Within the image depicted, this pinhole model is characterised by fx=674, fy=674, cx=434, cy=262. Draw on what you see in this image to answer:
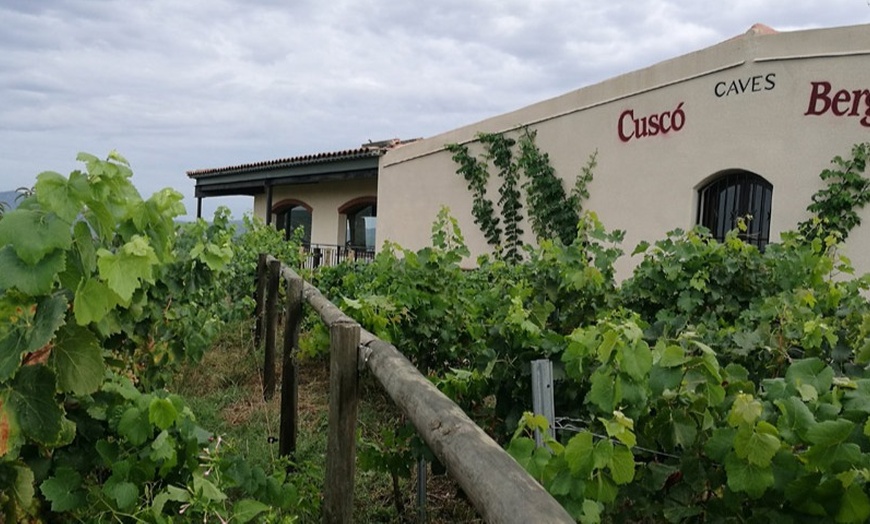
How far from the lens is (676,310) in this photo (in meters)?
3.53

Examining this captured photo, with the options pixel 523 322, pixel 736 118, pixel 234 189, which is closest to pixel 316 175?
pixel 234 189

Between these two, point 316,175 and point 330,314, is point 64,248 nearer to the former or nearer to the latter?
point 330,314

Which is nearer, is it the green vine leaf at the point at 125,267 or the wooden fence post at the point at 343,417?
the green vine leaf at the point at 125,267

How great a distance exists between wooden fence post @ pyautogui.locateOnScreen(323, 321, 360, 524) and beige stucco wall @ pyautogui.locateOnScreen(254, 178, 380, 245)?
1325 centimetres

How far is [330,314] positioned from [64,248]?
1.52 meters

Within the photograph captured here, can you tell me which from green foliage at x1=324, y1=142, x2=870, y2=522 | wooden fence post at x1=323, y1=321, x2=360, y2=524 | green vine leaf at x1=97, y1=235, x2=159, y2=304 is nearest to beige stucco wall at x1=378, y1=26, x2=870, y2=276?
green foliage at x1=324, y1=142, x2=870, y2=522

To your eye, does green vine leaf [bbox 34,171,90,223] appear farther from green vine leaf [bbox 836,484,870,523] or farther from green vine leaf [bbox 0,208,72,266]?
green vine leaf [bbox 836,484,870,523]

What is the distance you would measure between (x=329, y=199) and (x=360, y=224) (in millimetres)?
1012

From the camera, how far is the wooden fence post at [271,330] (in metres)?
5.36

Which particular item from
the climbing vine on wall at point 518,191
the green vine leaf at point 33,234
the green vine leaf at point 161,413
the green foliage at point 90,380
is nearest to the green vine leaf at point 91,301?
the green foliage at point 90,380

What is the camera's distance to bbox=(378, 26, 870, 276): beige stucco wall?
19.6ft

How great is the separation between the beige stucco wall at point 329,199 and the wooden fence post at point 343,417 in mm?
13248

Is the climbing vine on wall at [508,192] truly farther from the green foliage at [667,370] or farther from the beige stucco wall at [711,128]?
the green foliage at [667,370]

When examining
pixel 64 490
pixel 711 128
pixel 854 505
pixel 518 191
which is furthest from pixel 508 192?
pixel 854 505
